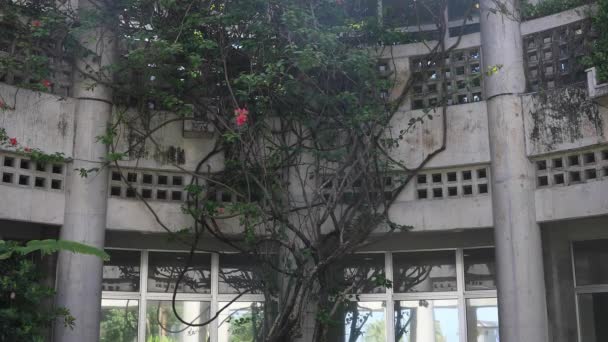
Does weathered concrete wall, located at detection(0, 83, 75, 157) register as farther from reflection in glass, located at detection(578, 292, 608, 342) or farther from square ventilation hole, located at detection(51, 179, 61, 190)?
reflection in glass, located at detection(578, 292, 608, 342)

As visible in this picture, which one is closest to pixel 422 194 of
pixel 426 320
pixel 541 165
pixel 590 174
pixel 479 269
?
pixel 479 269

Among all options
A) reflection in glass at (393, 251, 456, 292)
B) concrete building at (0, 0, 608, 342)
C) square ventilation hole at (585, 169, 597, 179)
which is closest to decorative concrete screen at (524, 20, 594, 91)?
concrete building at (0, 0, 608, 342)

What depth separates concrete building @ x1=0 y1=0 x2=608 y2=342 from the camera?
1109 centimetres

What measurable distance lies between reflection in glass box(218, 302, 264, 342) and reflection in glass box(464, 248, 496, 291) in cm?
325

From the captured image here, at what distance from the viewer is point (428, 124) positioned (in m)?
12.2

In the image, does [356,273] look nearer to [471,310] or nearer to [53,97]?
[471,310]

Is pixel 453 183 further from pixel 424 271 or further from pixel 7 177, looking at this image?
pixel 7 177

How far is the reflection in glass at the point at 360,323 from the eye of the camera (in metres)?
13.1

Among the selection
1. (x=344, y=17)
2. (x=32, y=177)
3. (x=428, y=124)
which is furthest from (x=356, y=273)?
(x=32, y=177)

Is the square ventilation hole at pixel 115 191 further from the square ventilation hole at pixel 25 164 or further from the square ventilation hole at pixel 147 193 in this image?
the square ventilation hole at pixel 25 164

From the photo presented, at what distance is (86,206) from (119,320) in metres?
2.25

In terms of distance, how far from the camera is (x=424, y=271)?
1320 centimetres

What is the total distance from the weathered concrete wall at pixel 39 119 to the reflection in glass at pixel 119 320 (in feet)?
8.50

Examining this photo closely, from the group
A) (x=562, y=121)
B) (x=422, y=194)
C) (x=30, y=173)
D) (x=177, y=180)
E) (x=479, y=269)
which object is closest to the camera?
(x=30, y=173)
